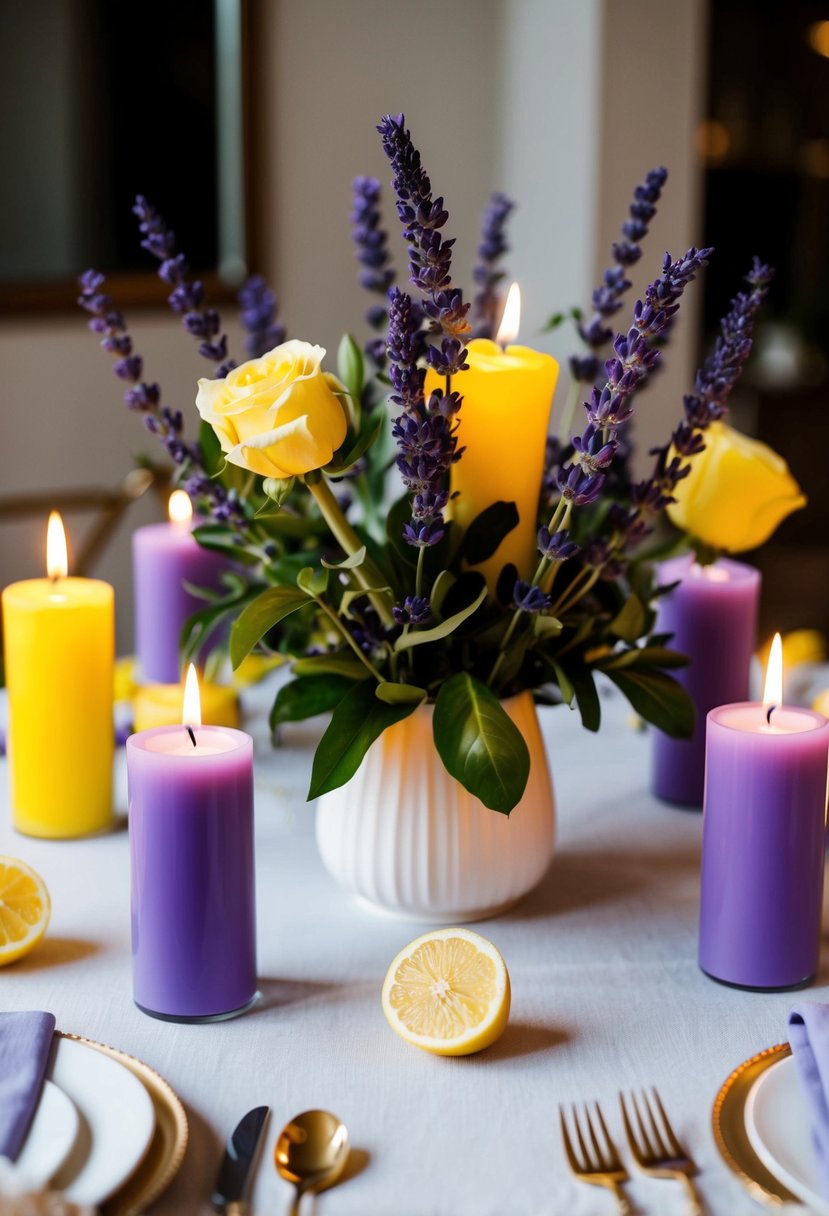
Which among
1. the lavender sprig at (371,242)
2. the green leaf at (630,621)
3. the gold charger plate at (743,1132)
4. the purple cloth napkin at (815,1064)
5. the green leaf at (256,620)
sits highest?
the lavender sprig at (371,242)

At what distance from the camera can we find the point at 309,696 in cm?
99

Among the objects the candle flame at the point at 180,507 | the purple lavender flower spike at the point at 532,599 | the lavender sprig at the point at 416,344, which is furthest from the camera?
the candle flame at the point at 180,507

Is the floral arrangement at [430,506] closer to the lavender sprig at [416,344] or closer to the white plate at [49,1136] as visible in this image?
the lavender sprig at [416,344]

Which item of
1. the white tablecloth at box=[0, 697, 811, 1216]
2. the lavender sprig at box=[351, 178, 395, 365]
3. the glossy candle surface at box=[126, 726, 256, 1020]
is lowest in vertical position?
the white tablecloth at box=[0, 697, 811, 1216]

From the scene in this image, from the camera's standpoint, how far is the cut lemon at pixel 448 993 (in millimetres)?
813

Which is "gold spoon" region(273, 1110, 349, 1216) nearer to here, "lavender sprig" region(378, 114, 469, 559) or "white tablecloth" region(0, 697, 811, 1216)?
"white tablecloth" region(0, 697, 811, 1216)

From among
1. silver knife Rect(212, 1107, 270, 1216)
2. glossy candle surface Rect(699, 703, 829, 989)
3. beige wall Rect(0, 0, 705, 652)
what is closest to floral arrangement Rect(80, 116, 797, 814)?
glossy candle surface Rect(699, 703, 829, 989)

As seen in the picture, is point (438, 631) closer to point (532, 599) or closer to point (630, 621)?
point (532, 599)

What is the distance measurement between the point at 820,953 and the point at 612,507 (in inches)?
13.7

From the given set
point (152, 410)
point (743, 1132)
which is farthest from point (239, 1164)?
point (152, 410)

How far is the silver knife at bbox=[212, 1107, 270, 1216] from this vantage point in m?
0.67

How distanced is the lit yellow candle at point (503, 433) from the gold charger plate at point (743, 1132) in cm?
37

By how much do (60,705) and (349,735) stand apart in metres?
0.33

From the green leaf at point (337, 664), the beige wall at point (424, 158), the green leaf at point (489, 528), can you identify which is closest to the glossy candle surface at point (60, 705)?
the green leaf at point (337, 664)
